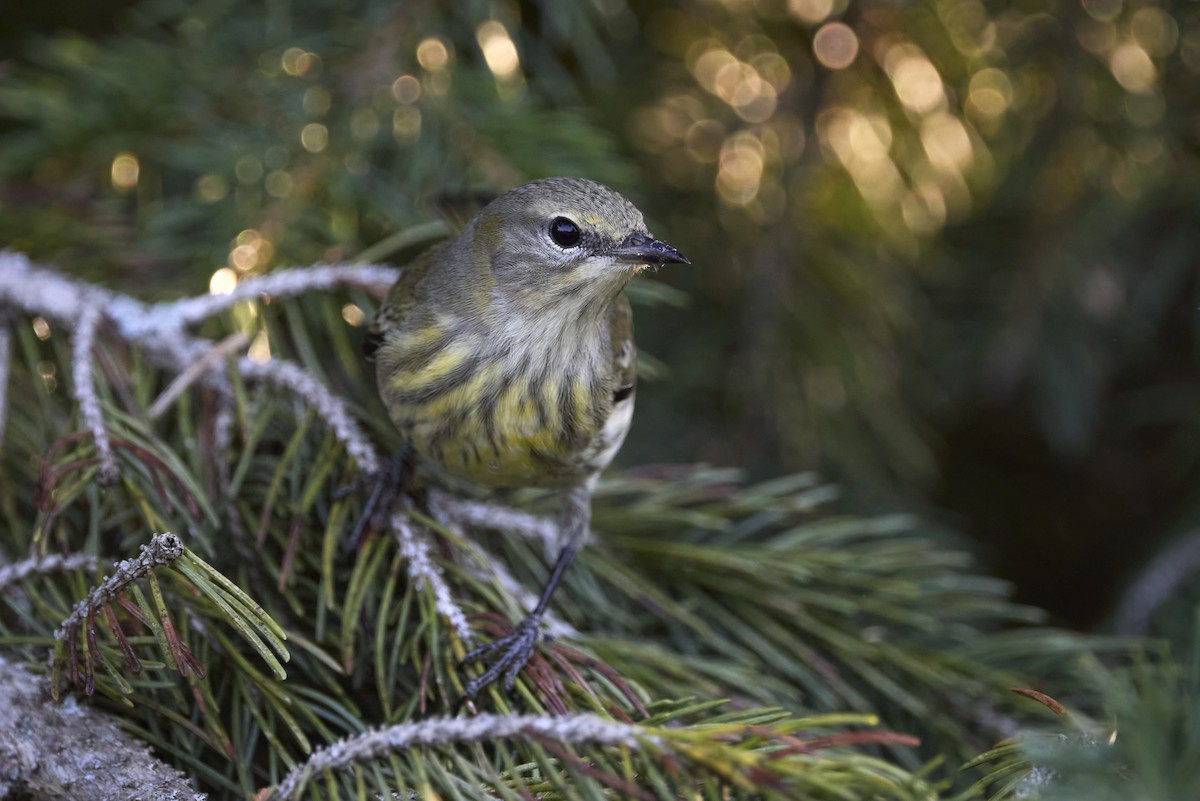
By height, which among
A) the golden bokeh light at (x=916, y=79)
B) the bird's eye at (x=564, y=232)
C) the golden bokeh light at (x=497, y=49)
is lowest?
the bird's eye at (x=564, y=232)

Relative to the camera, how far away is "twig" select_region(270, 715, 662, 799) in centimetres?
116

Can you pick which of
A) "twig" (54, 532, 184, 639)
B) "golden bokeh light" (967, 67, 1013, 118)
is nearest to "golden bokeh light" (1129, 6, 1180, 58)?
"golden bokeh light" (967, 67, 1013, 118)

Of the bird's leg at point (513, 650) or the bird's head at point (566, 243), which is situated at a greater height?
the bird's head at point (566, 243)

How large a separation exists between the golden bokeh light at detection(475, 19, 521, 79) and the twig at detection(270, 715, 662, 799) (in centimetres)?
169

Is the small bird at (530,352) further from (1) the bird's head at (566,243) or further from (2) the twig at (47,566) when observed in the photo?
(2) the twig at (47,566)

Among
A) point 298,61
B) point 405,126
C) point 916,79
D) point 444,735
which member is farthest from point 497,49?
point 444,735

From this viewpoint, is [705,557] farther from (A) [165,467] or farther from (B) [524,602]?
(A) [165,467]

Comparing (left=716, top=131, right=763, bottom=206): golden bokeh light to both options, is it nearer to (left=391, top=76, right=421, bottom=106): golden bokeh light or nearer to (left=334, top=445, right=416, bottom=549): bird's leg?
(left=391, top=76, right=421, bottom=106): golden bokeh light

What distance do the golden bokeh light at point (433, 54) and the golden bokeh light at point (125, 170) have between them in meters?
0.70

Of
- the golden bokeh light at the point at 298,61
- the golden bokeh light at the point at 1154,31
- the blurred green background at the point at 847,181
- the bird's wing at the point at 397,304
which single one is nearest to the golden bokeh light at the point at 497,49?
the blurred green background at the point at 847,181

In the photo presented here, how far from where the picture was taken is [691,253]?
2943 mm

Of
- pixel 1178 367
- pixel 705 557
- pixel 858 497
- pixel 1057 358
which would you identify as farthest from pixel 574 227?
pixel 1178 367

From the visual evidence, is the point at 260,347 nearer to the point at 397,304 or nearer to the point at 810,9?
the point at 397,304

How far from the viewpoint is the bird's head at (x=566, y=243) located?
1.93 metres
